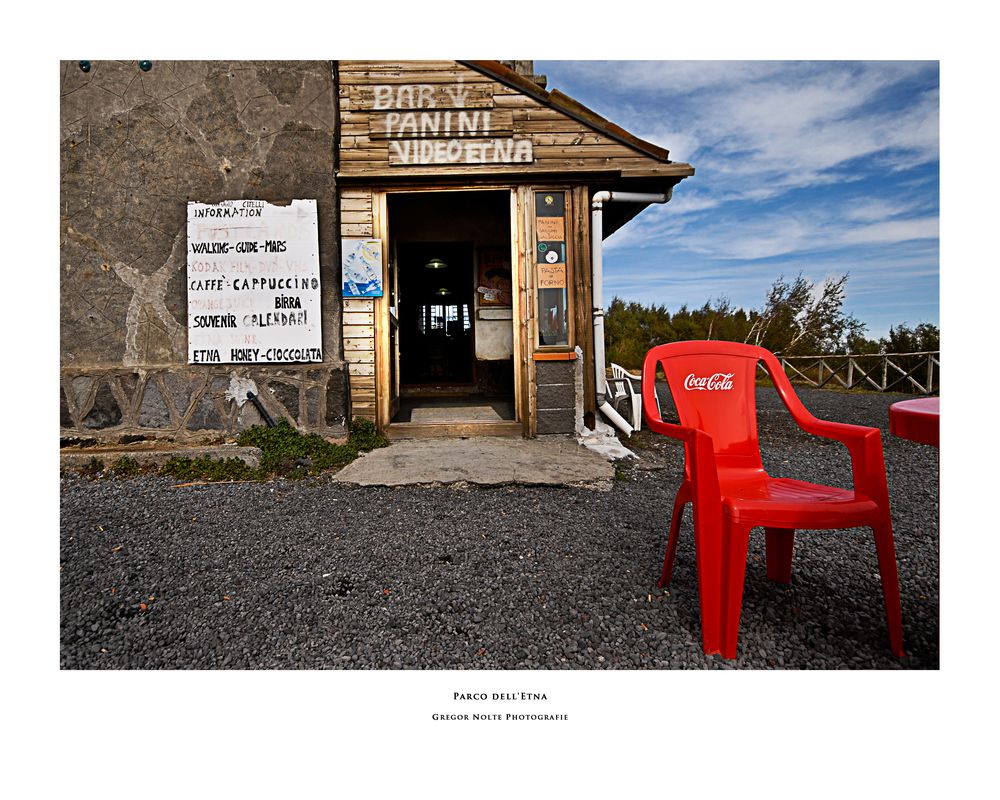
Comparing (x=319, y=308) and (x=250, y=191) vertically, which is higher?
(x=250, y=191)

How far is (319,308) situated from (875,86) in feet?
12.4

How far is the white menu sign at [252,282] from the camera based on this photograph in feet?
13.0

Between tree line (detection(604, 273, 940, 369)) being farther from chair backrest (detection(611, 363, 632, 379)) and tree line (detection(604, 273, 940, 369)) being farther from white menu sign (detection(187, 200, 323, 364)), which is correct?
white menu sign (detection(187, 200, 323, 364))

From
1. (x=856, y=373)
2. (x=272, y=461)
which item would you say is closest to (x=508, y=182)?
(x=272, y=461)

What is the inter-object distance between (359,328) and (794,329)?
4363 mm

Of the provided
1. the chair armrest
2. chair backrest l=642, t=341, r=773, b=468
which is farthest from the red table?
chair backrest l=642, t=341, r=773, b=468

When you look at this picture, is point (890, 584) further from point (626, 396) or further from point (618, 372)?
point (618, 372)

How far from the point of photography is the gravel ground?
1.48 metres

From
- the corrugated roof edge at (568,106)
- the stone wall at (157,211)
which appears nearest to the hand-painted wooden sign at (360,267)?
the stone wall at (157,211)

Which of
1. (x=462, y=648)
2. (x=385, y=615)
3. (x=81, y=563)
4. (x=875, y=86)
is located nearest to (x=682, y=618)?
(x=462, y=648)

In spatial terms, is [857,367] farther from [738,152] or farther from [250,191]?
[250,191]

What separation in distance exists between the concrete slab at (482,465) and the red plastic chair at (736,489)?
1338 mm

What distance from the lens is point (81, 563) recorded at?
212 cm
